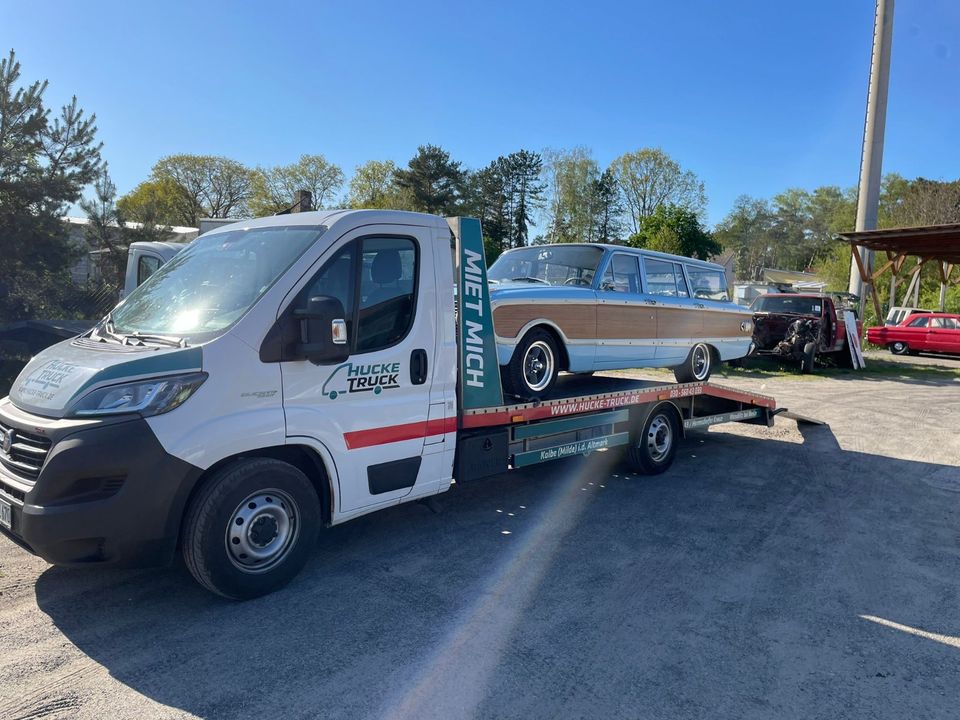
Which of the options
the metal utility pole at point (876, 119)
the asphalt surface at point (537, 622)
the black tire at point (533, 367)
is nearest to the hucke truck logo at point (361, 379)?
the asphalt surface at point (537, 622)

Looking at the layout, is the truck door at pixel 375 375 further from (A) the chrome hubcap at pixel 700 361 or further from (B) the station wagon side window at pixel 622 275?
(A) the chrome hubcap at pixel 700 361

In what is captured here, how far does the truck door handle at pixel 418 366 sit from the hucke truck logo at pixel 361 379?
0.44 feet

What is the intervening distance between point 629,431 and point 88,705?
5.48 meters

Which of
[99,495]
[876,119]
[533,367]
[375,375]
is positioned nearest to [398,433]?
[375,375]

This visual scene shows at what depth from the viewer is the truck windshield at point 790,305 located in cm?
1772

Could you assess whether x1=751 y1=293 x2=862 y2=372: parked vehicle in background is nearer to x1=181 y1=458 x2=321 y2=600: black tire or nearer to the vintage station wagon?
the vintage station wagon

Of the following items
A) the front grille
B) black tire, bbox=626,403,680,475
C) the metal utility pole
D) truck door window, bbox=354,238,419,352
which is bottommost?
black tire, bbox=626,403,680,475

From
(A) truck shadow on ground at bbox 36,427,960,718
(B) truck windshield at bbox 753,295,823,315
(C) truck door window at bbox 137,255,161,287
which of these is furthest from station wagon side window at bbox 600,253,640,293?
(B) truck windshield at bbox 753,295,823,315

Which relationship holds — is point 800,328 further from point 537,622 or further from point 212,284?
point 212,284

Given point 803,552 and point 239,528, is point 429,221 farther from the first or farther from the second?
point 803,552

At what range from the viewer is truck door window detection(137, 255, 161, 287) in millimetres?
10383

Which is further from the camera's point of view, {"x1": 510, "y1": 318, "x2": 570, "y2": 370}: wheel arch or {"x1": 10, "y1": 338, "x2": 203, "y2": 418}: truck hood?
{"x1": 510, "y1": 318, "x2": 570, "y2": 370}: wheel arch

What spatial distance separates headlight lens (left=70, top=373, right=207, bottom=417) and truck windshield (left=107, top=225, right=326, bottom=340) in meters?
0.37

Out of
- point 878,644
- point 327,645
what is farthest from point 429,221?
point 878,644
